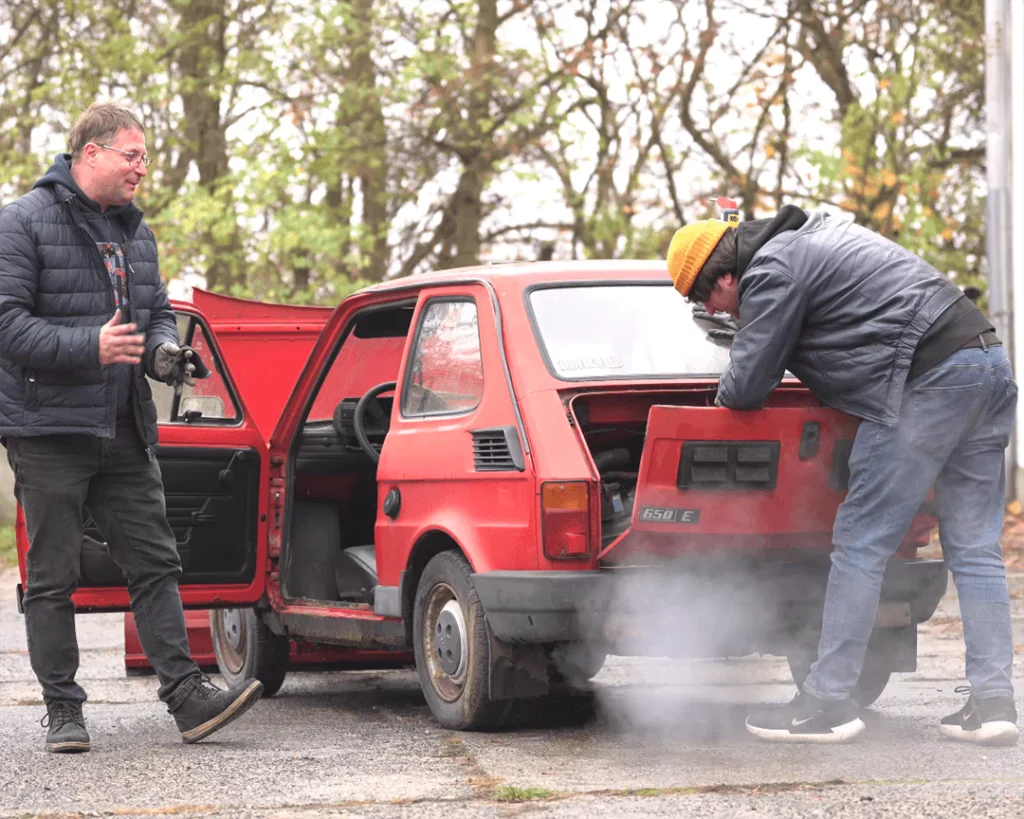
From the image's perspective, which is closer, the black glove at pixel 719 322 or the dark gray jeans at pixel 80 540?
the dark gray jeans at pixel 80 540

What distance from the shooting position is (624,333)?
19.6 feet

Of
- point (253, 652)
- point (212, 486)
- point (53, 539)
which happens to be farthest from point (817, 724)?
point (253, 652)

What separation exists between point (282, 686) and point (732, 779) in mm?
3648

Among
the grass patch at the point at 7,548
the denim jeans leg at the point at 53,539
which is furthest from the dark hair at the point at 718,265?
the grass patch at the point at 7,548

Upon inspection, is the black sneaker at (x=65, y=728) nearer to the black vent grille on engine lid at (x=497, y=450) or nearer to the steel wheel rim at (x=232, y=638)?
Result: the black vent grille on engine lid at (x=497, y=450)

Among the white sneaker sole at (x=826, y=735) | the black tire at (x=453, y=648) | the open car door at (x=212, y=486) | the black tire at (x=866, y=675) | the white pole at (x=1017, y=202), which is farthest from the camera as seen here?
the white pole at (x=1017, y=202)

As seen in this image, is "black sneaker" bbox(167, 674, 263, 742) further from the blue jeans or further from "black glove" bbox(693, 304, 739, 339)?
"black glove" bbox(693, 304, 739, 339)

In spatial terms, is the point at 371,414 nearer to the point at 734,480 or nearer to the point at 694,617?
the point at 694,617

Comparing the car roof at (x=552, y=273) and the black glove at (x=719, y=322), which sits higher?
the car roof at (x=552, y=273)

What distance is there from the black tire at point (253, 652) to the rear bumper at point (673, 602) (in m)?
2.15

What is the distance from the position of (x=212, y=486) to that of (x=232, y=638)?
4.19 ft

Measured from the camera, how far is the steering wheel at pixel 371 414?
23.0 feet

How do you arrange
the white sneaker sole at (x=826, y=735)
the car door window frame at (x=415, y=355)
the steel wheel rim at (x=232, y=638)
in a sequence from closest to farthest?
the white sneaker sole at (x=826, y=735) < the car door window frame at (x=415, y=355) < the steel wheel rim at (x=232, y=638)

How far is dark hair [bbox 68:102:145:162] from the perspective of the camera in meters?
5.63
